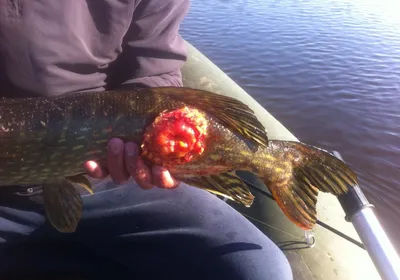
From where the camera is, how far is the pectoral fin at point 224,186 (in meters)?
1.82

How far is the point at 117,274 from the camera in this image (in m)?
2.16

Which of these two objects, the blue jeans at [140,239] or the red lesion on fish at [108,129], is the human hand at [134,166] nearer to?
the red lesion on fish at [108,129]

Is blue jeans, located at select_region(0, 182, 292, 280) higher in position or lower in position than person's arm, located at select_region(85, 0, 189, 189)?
lower

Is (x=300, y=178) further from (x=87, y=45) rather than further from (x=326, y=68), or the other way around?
(x=326, y=68)

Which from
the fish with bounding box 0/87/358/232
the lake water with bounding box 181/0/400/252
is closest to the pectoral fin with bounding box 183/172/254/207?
the fish with bounding box 0/87/358/232

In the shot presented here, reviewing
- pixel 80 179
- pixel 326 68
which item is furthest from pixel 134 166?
pixel 326 68

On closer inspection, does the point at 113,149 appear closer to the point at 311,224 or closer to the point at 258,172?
the point at 258,172

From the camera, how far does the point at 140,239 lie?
202 centimetres

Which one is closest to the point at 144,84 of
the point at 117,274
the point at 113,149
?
the point at 113,149

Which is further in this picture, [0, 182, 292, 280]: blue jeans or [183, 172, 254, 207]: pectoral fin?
[0, 182, 292, 280]: blue jeans

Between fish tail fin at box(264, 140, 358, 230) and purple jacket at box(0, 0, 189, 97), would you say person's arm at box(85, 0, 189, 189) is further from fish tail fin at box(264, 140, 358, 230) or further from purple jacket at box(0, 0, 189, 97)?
fish tail fin at box(264, 140, 358, 230)

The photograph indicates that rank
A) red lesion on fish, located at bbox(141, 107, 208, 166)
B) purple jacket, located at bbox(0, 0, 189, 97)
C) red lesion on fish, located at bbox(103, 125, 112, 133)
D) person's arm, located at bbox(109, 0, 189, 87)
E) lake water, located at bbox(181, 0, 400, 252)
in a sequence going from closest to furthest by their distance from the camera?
red lesion on fish, located at bbox(141, 107, 208, 166), red lesion on fish, located at bbox(103, 125, 112, 133), purple jacket, located at bbox(0, 0, 189, 97), person's arm, located at bbox(109, 0, 189, 87), lake water, located at bbox(181, 0, 400, 252)

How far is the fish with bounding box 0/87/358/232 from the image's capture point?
1712mm

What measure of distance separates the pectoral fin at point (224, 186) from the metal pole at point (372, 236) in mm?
539
